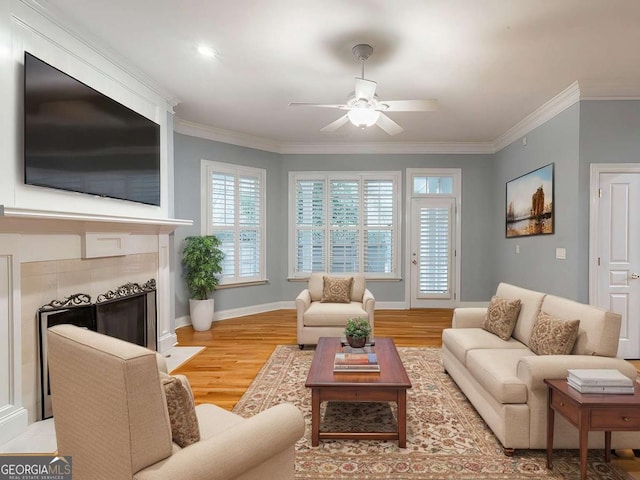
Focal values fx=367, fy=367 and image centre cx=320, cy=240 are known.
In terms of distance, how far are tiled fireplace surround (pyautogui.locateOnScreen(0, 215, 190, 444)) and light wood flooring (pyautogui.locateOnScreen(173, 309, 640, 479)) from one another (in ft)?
3.87

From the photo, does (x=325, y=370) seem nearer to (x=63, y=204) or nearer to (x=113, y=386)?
(x=113, y=386)

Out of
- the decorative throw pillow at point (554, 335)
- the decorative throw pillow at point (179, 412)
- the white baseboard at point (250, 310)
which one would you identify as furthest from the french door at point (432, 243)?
the decorative throw pillow at point (179, 412)

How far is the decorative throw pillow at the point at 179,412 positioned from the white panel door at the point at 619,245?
4.31 m

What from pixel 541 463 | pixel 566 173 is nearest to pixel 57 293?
pixel 541 463

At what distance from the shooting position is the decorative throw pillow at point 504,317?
3.14 meters

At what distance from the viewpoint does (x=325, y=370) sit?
8.55 feet

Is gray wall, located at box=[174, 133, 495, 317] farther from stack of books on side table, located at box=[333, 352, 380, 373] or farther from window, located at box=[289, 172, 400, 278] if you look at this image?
stack of books on side table, located at box=[333, 352, 380, 373]

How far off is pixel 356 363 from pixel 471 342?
1.11 meters

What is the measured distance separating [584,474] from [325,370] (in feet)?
5.04

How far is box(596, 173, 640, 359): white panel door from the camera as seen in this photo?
3.95 m

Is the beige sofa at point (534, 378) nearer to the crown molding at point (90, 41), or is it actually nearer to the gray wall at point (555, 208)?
the gray wall at point (555, 208)

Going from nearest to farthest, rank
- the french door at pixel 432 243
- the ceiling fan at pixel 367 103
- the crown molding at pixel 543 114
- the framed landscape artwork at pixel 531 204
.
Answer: the ceiling fan at pixel 367 103 < the crown molding at pixel 543 114 < the framed landscape artwork at pixel 531 204 < the french door at pixel 432 243

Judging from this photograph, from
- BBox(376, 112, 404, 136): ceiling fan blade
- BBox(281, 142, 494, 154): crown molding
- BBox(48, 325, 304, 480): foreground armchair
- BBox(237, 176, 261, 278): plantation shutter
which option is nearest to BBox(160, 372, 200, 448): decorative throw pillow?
BBox(48, 325, 304, 480): foreground armchair

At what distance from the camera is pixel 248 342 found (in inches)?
184
